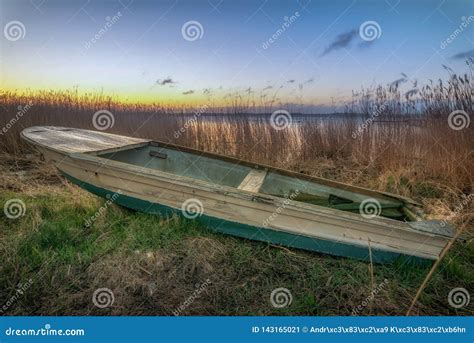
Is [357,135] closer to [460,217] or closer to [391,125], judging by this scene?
[391,125]

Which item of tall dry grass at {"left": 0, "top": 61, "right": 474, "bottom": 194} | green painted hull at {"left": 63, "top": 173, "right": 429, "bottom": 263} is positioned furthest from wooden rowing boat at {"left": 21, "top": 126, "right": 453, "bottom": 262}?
tall dry grass at {"left": 0, "top": 61, "right": 474, "bottom": 194}

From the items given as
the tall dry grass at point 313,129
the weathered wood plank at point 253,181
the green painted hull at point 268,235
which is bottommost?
the green painted hull at point 268,235

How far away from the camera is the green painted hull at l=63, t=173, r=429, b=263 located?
9.83 feet

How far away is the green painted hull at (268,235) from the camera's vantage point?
3.00 meters

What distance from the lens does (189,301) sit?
2.78 metres

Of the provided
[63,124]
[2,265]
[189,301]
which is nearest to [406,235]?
[189,301]

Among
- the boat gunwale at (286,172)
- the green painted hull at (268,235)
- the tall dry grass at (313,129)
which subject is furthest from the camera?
the tall dry grass at (313,129)

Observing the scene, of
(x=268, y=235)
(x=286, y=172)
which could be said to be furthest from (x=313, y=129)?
(x=268, y=235)

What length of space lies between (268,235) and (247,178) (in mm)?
844

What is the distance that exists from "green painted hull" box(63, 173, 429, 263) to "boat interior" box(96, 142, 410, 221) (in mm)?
392

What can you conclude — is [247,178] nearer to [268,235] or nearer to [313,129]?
[268,235]

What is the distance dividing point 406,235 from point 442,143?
8.14 ft

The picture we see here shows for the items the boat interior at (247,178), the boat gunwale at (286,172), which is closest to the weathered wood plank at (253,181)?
the boat interior at (247,178)

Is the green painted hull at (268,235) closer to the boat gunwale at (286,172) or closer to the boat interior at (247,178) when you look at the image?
the boat interior at (247,178)
